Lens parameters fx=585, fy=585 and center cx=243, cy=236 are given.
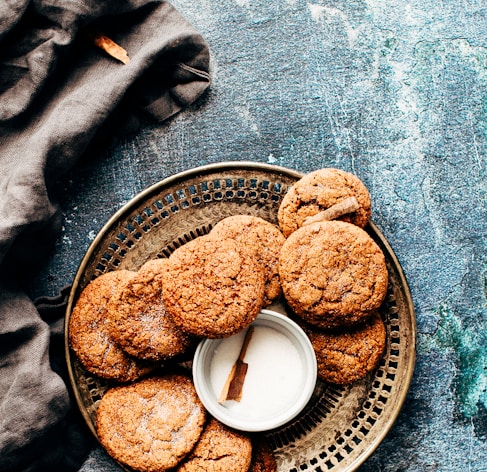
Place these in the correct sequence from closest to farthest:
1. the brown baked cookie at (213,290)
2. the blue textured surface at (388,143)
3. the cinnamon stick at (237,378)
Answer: the brown baked cookie at (213,290), the cinnamon stick at (237,378), the blue textured surface at (388,143)

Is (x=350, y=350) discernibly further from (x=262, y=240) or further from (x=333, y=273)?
(x=262, y=240)

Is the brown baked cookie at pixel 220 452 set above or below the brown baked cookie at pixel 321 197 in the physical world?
below

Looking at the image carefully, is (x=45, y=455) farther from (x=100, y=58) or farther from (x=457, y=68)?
(x=457, y=68)

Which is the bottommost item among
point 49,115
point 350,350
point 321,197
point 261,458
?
point 261,458

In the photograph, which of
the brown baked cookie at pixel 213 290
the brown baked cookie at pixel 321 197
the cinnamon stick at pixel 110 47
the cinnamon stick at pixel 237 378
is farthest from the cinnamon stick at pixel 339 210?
the cinnamon stick at pixel 110 47

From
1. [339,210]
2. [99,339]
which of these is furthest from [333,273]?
[99,339]

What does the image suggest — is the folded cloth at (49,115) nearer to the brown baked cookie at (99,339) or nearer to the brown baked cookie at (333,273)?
the brown baked cookie at (99,339)

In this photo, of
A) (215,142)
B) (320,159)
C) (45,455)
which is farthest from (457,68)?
(45,455)
